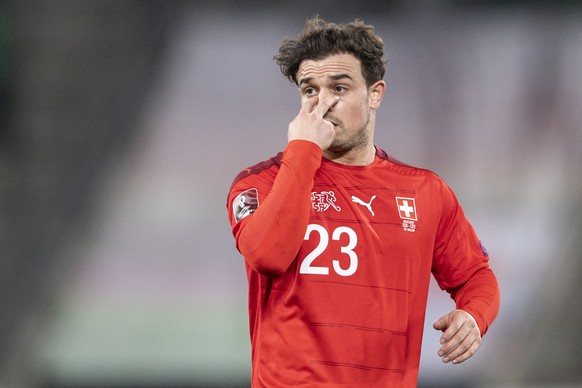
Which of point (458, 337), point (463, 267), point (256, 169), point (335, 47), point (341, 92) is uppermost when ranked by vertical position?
point (335, 47)

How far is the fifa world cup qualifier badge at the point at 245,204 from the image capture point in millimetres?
1879

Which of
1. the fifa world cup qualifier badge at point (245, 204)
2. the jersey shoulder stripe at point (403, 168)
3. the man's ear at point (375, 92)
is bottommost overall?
the fifa world cup qualifier badge at point (245, 204)

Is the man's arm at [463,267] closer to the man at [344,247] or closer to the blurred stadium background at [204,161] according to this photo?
the man at [344,247]

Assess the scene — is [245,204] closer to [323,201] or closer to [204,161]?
[323,201]

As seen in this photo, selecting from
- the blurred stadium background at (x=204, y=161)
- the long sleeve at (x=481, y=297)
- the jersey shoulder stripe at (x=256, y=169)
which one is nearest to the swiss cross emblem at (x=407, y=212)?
the long sleeve at (x=481, y=297)

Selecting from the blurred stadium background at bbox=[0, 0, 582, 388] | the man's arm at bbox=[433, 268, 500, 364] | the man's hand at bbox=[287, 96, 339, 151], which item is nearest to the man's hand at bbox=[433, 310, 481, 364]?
the man's arm at bbox=[433, 268, 500, 364]

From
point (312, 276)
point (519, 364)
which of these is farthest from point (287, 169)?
point (519, 364)

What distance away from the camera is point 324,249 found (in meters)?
1.88

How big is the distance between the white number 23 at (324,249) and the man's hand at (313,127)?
0.70 feet

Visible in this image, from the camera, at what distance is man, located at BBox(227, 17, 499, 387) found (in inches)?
71.4

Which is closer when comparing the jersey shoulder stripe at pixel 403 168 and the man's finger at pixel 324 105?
the man's finger at pixel 324 105

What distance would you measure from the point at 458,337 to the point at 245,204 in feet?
2.07

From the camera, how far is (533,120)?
3.79 metres

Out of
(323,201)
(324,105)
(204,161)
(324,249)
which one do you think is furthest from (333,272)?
(204,161)
